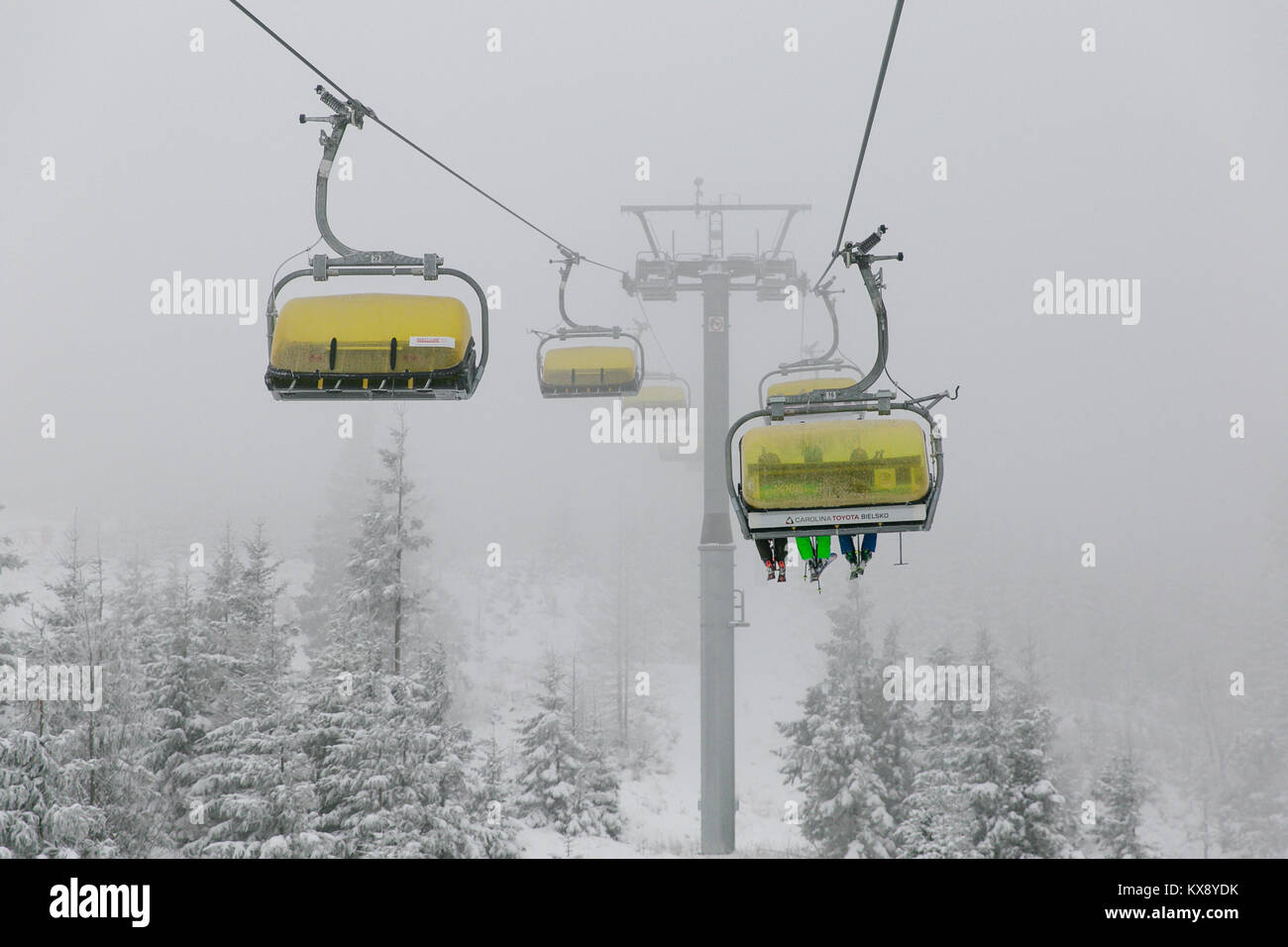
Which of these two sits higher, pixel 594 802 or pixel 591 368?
pixel 591 368

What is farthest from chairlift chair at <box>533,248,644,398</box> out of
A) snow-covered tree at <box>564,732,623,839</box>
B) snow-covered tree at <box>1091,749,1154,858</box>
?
snow-covered tree at <box>1091,749,1154,858</box>

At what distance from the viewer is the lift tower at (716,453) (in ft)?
46.7

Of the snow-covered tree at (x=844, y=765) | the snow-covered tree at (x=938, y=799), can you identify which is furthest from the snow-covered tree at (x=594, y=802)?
the snow-covered tree at (x=938, y=799)

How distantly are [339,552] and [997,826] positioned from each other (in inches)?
1221

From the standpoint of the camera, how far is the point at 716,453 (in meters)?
15.0

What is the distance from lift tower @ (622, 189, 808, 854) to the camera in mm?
14234

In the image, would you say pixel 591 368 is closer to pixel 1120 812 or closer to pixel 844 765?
pixel 844 765

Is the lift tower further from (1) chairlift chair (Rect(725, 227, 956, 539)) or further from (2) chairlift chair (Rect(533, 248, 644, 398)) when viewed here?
(1) chairlift chair (Rect(725, 227, 956, 539))

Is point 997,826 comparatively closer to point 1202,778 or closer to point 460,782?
point 460,782

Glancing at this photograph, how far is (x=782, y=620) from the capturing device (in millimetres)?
65000

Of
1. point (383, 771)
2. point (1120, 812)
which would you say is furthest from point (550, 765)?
point (1120, 812)

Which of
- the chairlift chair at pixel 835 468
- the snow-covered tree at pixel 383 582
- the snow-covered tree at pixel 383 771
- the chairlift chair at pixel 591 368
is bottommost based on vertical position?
→ the snow-covered tree at pixel 383 771

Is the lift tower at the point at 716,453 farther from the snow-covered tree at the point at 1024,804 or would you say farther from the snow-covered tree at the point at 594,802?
the snow-covered tree at the point at 594,802
